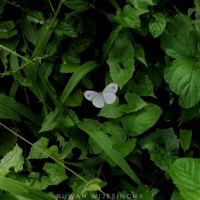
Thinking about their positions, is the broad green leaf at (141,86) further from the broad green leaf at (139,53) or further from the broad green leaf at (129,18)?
the broad green leaf at (129,18)

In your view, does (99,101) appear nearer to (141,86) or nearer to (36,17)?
(141,86)

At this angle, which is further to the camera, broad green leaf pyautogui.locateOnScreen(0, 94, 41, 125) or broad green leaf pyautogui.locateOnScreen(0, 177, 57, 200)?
broad green leaf pyautogui.locateOnScreen(0, 94, 41, 125)

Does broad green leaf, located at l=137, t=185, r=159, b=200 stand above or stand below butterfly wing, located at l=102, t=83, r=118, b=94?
below

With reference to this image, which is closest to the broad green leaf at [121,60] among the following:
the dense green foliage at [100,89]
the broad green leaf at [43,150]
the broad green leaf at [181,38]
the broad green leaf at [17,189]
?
the dense green foliage at [100,89]

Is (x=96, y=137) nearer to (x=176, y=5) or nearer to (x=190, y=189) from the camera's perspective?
(x=190, y=189)

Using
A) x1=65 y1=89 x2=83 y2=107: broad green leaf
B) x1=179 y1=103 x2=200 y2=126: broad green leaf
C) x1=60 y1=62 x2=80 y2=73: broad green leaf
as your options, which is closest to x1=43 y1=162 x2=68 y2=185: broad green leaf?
x1=65 y1=89 x2=83 y2=107: broad green leaf

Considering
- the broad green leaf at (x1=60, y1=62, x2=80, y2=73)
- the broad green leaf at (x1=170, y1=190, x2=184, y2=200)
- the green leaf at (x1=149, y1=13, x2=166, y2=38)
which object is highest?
the green leaf at (x1=149, y1=13, x2=166, y2=38)

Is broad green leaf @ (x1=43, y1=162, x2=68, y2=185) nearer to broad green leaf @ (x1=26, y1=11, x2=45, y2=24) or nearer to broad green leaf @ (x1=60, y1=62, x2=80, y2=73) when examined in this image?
broad green leaf @ (x1=60, y1=62, x2=80, y2=73)
